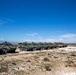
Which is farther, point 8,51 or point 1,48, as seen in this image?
point 8,51

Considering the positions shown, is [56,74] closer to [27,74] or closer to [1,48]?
[27,74]

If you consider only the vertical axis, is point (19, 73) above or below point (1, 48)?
below

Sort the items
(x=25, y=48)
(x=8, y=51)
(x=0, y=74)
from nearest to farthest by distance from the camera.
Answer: (x=0, y=74), (x=8, y=51), (x=25, y=48)

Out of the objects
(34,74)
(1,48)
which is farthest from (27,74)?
(1,48)

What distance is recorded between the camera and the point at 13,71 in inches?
518

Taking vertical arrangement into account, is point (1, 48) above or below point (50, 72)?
above

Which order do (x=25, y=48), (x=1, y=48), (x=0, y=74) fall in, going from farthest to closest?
(x=25, y=48)
(x=1, y=48)
(x=0, y=74)

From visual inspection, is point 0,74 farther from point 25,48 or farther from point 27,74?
point 25,48

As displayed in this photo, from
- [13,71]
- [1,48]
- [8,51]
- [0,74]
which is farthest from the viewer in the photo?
[8,51]

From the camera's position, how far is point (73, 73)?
44.8 feet

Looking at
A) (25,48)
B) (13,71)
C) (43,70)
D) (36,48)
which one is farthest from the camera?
(36,48)

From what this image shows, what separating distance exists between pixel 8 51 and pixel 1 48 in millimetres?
2908

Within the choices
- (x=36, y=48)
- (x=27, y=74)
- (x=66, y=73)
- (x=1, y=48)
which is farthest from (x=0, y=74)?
(x=36, y=48)

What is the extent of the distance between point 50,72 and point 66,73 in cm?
179
